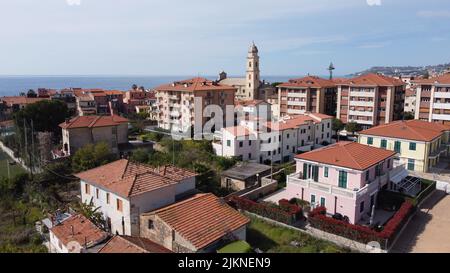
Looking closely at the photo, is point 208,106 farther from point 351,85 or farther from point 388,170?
point 388,170

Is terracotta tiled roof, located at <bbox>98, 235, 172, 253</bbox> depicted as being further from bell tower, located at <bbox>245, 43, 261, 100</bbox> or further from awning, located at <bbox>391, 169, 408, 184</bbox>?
bell tower, located at <bbox>245, 43, 261, 100</bbox>

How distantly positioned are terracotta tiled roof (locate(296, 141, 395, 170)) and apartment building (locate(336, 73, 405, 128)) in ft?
98.6

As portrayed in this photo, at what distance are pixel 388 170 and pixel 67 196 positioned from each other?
82.2ft

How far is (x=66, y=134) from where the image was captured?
1537 inches

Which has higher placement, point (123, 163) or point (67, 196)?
point (123, 163)

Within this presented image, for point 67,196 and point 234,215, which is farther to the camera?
point 67,196

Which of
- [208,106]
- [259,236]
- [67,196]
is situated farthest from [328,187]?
[208,106]

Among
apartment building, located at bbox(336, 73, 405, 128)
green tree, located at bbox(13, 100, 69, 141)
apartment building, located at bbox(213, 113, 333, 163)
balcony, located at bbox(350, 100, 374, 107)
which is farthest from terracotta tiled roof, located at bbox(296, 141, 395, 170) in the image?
green tree, located at bbox(13, 100, 69, 141)

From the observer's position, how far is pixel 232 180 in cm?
3025

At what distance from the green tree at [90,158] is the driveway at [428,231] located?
24950 millimetres

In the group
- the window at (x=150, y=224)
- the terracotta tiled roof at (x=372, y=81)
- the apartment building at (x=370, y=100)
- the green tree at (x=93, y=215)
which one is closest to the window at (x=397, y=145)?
the apartment building at (x=370, y=100)

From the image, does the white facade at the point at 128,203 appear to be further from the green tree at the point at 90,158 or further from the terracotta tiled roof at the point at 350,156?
the green tree at the point at 90,158

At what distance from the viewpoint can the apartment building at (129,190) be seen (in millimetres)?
19703

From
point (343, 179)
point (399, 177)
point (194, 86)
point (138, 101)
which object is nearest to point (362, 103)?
point (194, 86)
